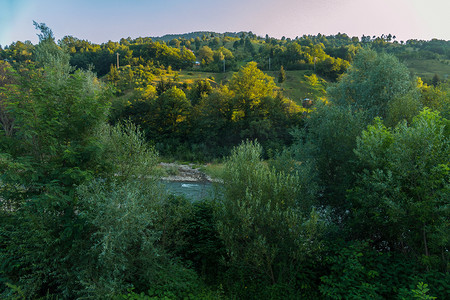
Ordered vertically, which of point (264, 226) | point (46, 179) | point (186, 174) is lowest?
point (186, 174)

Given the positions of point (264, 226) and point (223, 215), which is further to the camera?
point (223, 215)

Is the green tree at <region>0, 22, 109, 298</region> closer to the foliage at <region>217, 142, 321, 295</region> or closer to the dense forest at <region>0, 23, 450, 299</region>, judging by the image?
the dense forest at <region>0, 23, 450, 299</region>

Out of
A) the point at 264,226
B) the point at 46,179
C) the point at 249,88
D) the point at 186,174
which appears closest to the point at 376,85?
the point at 264,226

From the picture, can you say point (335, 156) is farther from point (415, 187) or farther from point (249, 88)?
point (249, 88)

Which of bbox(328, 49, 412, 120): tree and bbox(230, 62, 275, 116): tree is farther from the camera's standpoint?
bbox(230, 62, 275, 116): tree

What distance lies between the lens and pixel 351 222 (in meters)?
7.83

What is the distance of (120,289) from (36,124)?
515cm

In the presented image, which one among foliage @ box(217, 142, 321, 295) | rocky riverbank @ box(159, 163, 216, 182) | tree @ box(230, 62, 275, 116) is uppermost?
tree @ box(230, 62, 275, 116)

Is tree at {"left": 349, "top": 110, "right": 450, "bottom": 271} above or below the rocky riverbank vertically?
above

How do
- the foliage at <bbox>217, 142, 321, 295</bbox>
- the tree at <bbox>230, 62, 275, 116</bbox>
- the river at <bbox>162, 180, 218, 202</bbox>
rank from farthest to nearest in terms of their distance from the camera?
the tree at <bbox>230, 62, 275, 116</bbox>, the river at <bbox>162, 180, 218, 202</bbox>, the foliage at <bbox>217, 142, 321, 295</bbox>

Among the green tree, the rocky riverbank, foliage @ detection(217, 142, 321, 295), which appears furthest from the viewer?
the rocky riverbank

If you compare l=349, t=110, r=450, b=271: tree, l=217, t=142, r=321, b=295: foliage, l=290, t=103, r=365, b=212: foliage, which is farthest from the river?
l=349, t=110, r=450, b=271: tree

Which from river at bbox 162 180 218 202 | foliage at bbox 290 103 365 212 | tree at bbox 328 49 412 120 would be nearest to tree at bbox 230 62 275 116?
river at bbox 162 180 218 202

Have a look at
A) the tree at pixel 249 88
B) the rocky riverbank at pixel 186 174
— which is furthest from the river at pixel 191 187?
the tree at pixel 249 88
